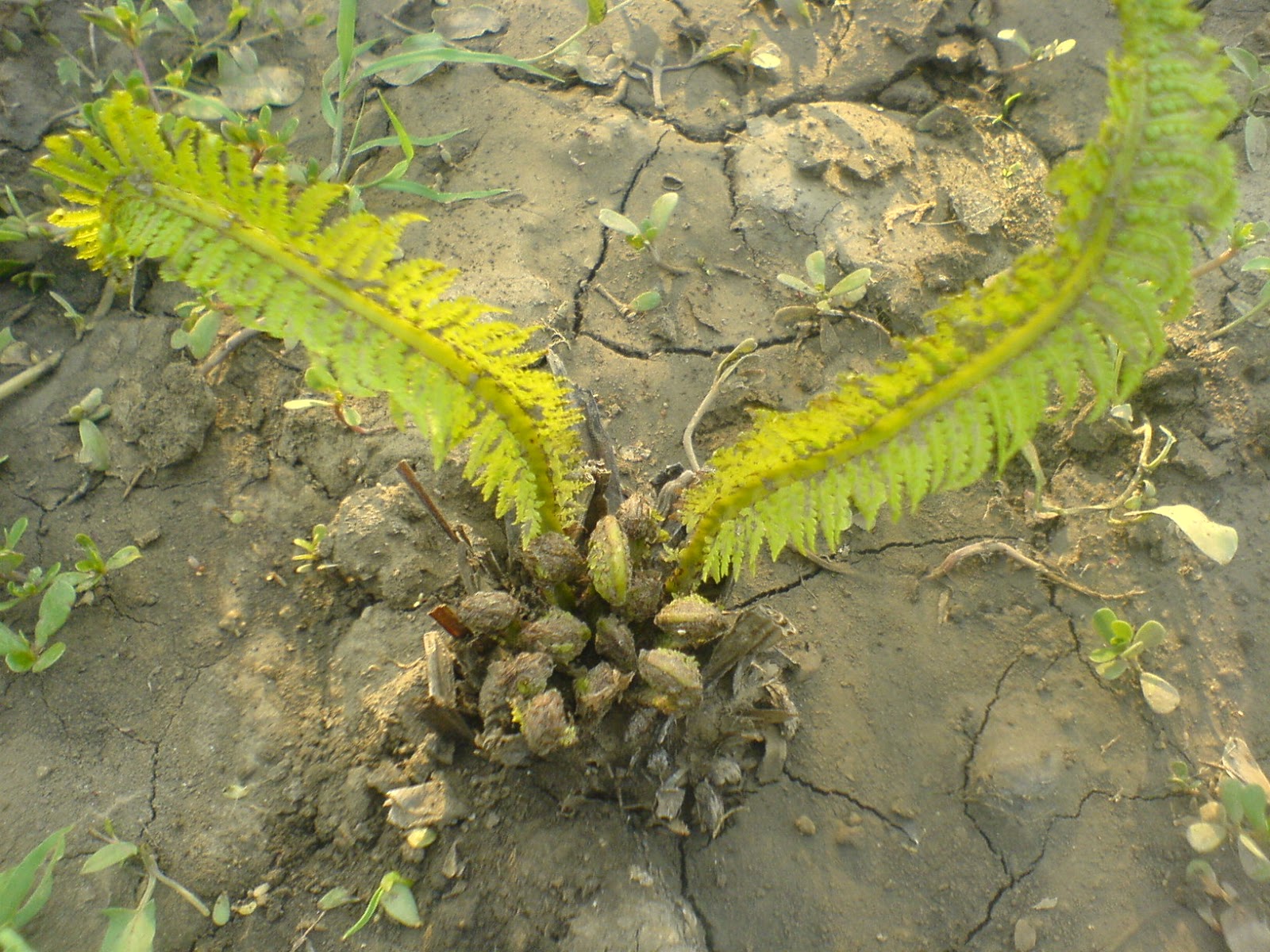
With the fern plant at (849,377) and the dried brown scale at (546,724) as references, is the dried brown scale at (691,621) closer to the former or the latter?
the fern plant at (849,377)

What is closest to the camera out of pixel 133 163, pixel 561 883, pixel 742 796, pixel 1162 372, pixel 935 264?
pixel 133 163

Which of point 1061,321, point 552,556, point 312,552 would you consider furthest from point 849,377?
point 312,552

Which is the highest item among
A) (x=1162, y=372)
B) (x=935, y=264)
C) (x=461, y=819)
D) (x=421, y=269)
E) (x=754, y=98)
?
(x=421, y=269)

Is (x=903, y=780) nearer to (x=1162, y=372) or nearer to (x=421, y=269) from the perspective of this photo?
(x=1162, y=372)

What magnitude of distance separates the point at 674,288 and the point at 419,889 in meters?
1.92

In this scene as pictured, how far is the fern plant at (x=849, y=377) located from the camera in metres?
1.14

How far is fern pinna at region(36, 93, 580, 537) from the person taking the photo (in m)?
1.36

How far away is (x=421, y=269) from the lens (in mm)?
1425

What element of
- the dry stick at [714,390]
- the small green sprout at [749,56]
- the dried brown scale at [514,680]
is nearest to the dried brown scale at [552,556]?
the dried brown scale at [514,680]

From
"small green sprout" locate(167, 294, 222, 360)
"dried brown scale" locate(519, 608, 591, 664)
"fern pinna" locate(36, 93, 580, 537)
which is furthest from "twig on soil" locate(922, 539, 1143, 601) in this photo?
"small green sprout" locate(167, 294, 222, 360)

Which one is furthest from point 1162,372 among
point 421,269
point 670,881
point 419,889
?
point 419,889

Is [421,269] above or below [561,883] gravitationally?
above

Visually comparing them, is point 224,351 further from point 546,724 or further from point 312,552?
point 546,724

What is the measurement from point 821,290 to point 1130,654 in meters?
1.33
